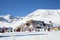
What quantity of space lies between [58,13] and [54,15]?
5989 mm

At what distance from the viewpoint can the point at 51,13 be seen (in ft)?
612

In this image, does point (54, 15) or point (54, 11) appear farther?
point (54, 11)

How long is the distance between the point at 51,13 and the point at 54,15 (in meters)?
7.97

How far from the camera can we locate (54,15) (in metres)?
179

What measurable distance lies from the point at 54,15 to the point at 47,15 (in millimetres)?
6442

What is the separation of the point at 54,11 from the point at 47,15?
1221 centimetres

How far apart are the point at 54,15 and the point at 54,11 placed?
12363 mm

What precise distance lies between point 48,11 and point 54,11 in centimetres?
557

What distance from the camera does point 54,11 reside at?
191 metres

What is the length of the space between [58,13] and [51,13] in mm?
6841

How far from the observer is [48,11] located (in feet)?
628

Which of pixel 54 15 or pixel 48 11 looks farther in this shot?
pixel 48 11

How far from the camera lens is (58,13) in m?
183
